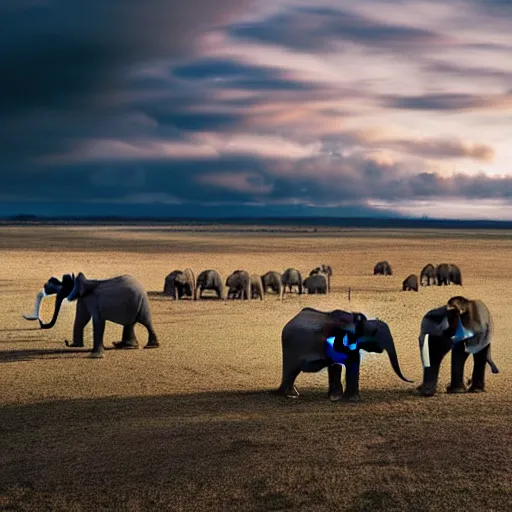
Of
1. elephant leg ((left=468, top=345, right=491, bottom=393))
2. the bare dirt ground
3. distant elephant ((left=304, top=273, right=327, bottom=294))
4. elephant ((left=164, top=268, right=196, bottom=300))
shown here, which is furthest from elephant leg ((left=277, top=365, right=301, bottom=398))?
distant elephant ((left=304, top=273, right=327, bottom=294))

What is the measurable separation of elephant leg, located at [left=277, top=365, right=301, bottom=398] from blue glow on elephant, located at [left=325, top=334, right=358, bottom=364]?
73 cm

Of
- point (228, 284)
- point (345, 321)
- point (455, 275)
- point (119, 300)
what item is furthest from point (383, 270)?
point (345, 321)

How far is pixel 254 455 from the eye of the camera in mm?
10820

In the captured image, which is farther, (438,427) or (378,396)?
(378,396)

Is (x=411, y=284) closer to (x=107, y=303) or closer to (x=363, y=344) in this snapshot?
(x=107, y=303)

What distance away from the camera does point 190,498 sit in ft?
31.1

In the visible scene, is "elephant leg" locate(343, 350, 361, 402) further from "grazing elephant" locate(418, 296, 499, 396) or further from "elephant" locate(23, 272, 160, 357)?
"elephant" locate(23, 272, 160, 357)

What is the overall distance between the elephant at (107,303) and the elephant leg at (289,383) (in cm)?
656

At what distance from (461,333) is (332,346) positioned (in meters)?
2.66

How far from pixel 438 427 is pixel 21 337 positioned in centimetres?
1404

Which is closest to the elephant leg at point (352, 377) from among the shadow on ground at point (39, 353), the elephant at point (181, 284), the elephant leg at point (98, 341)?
the elephant leg at point (98, 341)

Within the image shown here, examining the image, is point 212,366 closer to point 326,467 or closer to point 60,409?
point 60,409

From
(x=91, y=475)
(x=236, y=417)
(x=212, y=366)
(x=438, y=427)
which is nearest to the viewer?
(x=91, y=475)

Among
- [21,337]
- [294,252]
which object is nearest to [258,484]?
[21,337]
